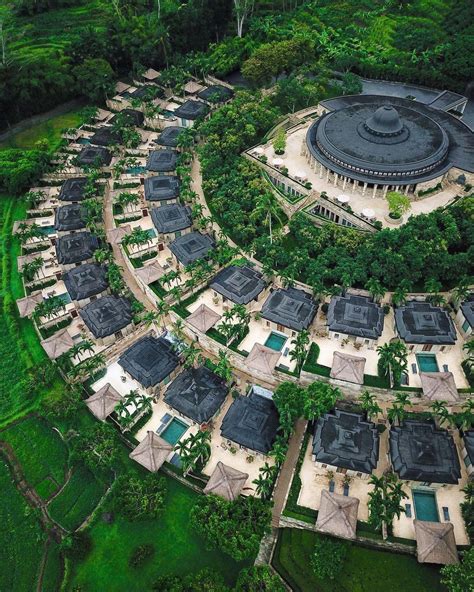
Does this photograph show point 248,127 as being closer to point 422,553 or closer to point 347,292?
point 347,292

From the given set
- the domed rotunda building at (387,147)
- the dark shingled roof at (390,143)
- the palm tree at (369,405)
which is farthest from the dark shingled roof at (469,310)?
the dark shingled roof at (390,143)

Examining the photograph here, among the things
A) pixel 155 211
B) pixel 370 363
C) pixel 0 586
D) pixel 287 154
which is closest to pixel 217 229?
pixel 155 211

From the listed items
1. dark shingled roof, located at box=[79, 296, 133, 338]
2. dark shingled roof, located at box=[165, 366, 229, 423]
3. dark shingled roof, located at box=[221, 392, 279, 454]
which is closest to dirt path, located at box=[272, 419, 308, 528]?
dark shingled roof, located at box=[221, 392, 279, 454]

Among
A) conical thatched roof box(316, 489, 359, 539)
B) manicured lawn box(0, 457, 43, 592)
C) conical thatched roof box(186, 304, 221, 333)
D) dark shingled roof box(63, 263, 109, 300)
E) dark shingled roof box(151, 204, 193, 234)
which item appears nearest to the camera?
conical thatched roof box(316, 489, 359, 539)

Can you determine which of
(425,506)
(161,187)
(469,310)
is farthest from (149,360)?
(469,310)

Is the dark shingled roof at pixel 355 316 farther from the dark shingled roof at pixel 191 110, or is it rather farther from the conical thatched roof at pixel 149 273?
the dark shingled roof at pixel 191 110

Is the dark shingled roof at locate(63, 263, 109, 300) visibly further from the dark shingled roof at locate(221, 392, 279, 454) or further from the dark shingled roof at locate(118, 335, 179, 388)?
the dark shingled roof at locate(221, 392, 279, 454)

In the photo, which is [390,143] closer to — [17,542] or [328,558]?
[328,558]
